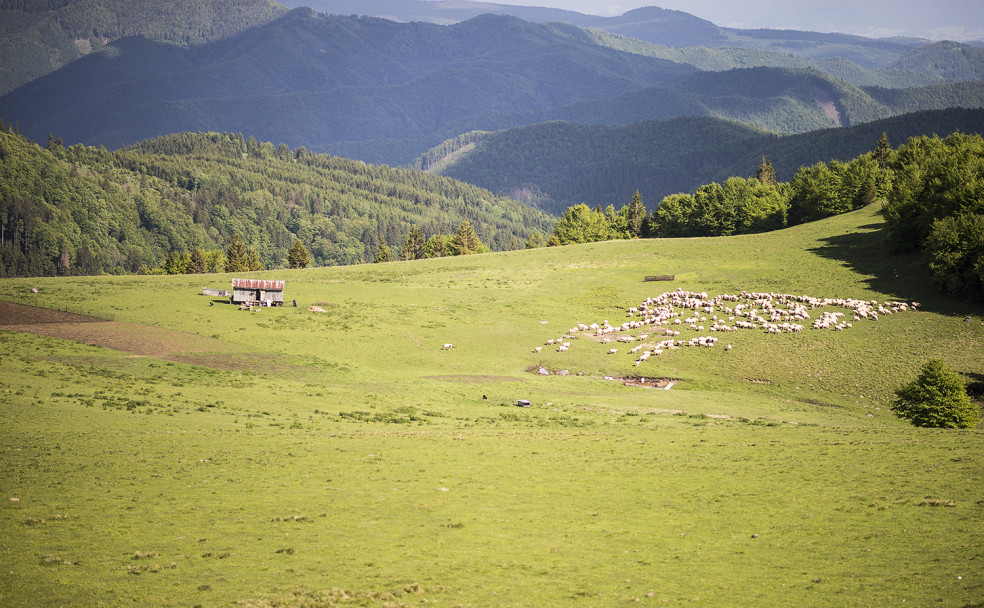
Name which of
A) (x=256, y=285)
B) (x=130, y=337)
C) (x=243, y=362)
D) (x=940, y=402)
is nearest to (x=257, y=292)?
(x=256, y=285)

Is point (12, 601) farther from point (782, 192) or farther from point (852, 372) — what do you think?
point (782, 192)

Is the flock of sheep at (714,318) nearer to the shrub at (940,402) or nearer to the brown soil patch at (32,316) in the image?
the shrub at (940,402)

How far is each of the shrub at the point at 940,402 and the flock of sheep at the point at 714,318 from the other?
1785 cm

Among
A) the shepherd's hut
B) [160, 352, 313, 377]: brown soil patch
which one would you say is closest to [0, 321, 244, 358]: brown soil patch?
[160, 352, 313, 377]: brown soil patch

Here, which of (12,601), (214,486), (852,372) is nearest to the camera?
(12,601)

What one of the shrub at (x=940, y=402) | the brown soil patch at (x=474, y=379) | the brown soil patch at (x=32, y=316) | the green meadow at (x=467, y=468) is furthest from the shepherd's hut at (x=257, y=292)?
the shrub at (x=940, y=402)

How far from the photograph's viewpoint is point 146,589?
18.0 meters

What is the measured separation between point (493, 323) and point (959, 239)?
43494 millimetres

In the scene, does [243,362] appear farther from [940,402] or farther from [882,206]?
[882,206]

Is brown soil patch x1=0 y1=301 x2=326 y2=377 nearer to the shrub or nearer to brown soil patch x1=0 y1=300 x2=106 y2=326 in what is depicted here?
brown soil patch x1=0 y1=300 x2=106 y2=326

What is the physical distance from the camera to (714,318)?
67688mm

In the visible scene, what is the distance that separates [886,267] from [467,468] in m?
69.4

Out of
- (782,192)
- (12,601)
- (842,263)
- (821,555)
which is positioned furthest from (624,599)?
(782,192)

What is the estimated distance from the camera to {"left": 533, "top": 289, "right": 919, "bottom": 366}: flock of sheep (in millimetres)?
63016
